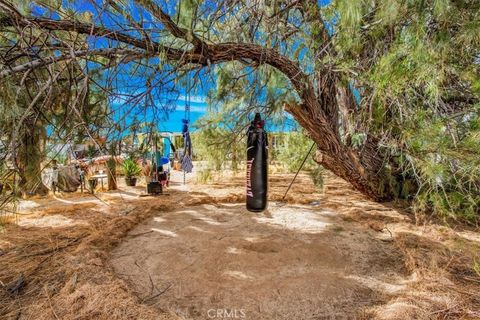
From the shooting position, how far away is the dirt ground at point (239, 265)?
5.59 feet

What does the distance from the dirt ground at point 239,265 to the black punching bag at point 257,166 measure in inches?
20.4

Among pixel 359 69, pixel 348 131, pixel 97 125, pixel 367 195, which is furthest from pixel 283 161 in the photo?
pixel 97 125

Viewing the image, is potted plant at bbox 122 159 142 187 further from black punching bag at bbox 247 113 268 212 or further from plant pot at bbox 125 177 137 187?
black punching bag at bbox 247 113 268 212

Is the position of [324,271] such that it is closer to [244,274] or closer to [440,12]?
[244,274]

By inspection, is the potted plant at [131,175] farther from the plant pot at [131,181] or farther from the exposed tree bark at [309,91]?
the exposed tree bark at [309,91]

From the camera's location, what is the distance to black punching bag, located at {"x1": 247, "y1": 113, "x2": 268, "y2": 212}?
2.45 metres

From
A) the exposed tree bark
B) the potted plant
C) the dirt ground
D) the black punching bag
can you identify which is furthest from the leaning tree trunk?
the potted plant

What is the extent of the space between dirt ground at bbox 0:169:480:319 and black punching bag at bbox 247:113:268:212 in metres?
0.52

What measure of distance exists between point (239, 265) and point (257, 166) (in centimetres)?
87

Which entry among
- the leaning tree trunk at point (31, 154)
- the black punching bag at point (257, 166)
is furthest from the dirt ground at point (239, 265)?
the leaning tree trunk at point (31, 154)

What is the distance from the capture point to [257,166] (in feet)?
8.06

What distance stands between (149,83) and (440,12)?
1854 mm

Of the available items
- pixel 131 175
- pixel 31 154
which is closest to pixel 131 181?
pixel 131 175

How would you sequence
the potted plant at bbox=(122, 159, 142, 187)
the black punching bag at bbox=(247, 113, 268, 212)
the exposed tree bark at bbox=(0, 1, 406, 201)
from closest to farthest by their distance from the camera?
the exposed tree bark at bbox=(0, 1, 406, 201)
the black punching bag at bbox=(247, 113, 268, 212)
the potted plant at bbox=(122, 159, 142, 187)
